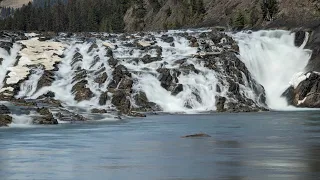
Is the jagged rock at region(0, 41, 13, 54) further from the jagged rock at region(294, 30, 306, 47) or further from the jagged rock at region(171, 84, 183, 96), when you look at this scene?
the jagged rock at region(294, 30, 306, 47)

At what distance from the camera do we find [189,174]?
1669cm

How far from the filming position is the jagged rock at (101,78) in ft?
196

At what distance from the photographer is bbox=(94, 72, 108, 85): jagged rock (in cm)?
5981

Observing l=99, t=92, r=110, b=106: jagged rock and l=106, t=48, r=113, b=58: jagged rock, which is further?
l=106, t=48, r=113, b=58: jagged rock

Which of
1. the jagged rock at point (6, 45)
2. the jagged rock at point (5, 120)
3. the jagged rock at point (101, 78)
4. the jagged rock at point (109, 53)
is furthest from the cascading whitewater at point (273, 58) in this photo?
the jagged rock at point (5, 120)

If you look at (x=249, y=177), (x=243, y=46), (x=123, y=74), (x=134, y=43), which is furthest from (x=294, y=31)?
(x=249, y=177)

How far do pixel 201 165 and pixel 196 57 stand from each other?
154ft

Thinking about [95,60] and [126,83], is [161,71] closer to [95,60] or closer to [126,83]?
[126,83]

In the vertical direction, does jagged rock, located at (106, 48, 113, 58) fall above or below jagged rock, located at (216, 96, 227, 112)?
above

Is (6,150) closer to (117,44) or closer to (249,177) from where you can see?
(249,177)

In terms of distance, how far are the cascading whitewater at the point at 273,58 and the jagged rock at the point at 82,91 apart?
18209 mm

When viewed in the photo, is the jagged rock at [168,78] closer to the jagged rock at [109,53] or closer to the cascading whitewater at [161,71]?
the cascading whitewater at [161,71]

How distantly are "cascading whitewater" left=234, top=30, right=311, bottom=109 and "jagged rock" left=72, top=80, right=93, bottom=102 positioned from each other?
717 inches

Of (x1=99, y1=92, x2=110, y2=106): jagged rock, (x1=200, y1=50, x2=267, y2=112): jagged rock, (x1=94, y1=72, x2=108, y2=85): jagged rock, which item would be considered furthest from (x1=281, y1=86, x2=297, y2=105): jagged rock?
(x1=99, y1=92, x2=110, y2=106): jagged rock
